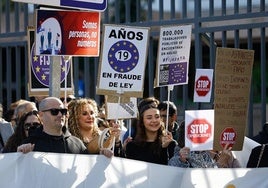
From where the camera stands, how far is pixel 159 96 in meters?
13.4

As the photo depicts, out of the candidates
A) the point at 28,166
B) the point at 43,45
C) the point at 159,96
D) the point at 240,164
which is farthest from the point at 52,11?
the point at 159,96

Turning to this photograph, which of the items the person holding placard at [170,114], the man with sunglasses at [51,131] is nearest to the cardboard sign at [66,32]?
the man with sunglasses at [51,131]

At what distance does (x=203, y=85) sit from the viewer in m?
10.6

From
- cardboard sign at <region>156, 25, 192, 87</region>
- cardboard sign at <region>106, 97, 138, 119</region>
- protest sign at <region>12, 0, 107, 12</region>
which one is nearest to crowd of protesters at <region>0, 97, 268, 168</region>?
cardboard sign at <region>106, 97, 138, 119</region>

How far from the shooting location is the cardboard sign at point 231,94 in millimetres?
9094

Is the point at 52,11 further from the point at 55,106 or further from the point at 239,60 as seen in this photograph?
the point at 239,60

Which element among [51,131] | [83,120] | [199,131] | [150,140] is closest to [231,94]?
[199,131]

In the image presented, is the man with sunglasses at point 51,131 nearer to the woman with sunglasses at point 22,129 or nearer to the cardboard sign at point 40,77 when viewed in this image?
the woman with sunglasses at point 22,129

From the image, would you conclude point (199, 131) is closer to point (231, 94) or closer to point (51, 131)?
point (231, 94)

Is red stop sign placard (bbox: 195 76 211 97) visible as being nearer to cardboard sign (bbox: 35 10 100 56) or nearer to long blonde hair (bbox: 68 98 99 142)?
long blonde hair (bbox: 68 98 99 142)

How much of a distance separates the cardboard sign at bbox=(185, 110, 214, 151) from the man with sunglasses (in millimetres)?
1024

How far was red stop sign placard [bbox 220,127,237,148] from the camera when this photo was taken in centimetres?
907

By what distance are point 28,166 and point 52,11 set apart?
158cm

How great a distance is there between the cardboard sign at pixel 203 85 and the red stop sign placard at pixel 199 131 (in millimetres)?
1618
